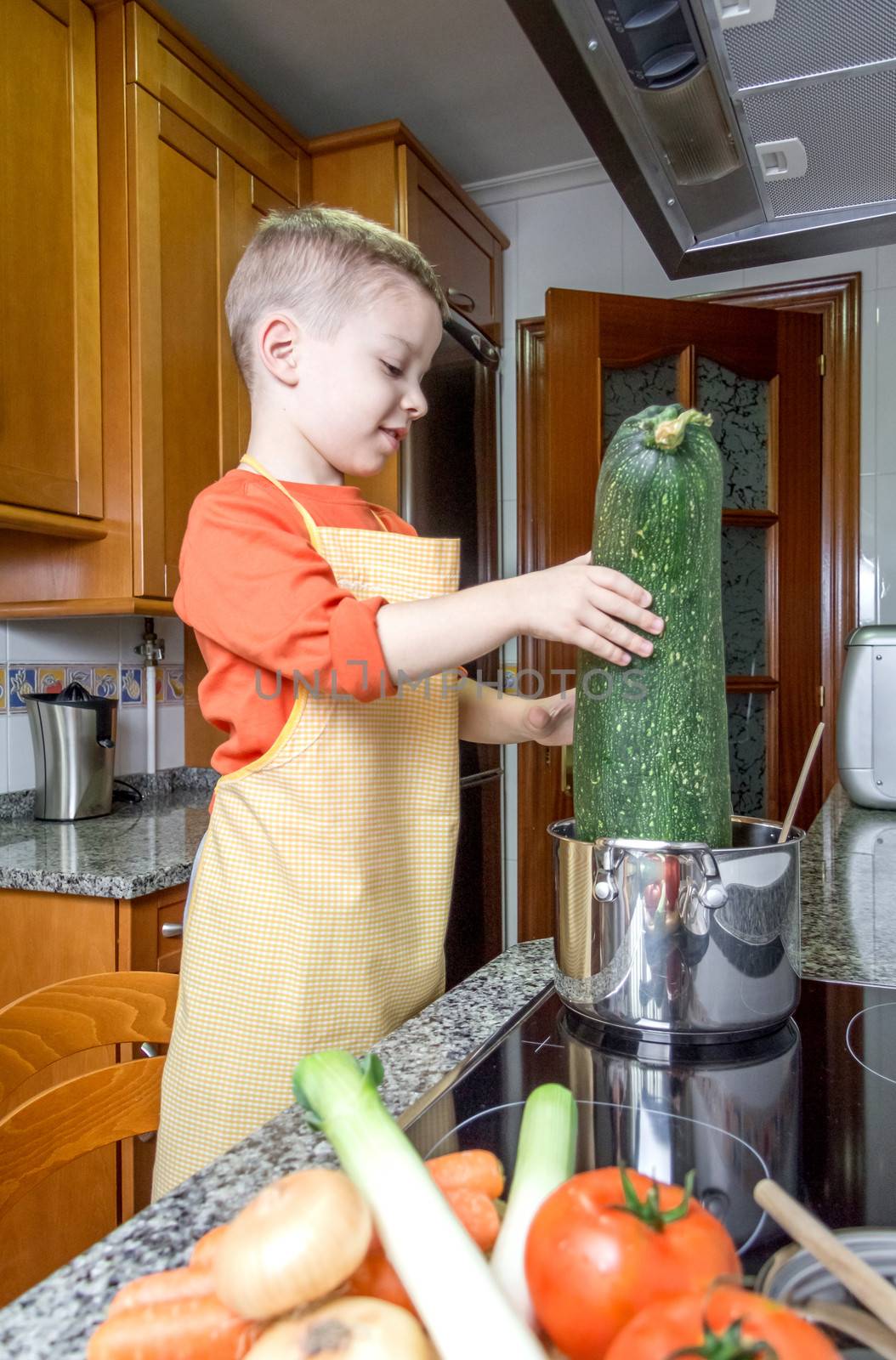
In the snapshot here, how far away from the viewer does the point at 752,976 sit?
53 centimetres

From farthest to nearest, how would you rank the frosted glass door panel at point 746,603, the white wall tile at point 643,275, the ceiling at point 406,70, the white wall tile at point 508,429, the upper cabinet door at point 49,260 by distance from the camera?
the white wall tile at point 508,429, the white wall tile at point 643,275, the frosted glass door panel at point 746,603, the ceiling at point 406,70, the upper cabinet door at point 49,260

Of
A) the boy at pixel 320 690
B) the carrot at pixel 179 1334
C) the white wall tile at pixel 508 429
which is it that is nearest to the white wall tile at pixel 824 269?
the white wall tile at pixel 508 429

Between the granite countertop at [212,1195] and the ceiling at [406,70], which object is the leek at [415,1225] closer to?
the granite countertop at [212,1195]

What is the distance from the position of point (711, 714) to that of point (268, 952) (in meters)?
0.38

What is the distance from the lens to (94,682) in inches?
74.1

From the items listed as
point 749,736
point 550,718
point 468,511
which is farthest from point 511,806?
point 550,718

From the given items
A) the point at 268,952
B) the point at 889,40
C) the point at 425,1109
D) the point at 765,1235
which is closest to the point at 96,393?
the point at 268,952

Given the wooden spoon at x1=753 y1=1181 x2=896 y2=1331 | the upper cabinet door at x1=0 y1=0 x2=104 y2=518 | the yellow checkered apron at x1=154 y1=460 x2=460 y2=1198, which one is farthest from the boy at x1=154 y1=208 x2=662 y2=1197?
the upper cabinet door at x1=0 y1=0 x2=104 y2=518

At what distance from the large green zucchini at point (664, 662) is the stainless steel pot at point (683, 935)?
0.05 metres

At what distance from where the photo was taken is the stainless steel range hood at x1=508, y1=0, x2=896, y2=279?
603 millimetres

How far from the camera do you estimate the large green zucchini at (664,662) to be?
0.58m

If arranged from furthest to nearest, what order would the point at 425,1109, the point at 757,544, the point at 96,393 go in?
the point at 757,544 → the point at 96,393 → the point at 425,1109

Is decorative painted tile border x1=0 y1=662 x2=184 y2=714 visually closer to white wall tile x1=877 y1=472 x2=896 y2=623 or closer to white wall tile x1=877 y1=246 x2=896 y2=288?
white wall tile x1=877 y1=472 x2=896 y2=623

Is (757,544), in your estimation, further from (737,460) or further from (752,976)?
(752,976)
